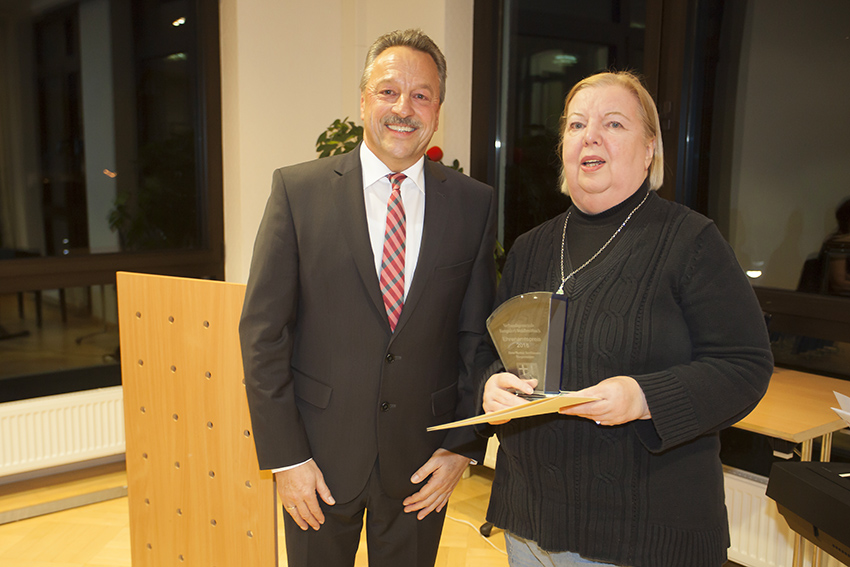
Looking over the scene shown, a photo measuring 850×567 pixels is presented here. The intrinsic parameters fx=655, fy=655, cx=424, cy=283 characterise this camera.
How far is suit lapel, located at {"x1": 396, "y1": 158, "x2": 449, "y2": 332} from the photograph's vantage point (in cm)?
151

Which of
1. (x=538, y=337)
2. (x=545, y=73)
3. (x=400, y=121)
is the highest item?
(x=545, y=73)

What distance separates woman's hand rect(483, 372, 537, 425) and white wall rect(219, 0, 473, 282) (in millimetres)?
2805

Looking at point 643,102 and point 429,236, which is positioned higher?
point 643,102

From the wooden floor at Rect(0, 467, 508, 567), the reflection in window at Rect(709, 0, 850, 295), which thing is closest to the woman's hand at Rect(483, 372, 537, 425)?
the wooden floor at Rect(0, 467, 508, 567)

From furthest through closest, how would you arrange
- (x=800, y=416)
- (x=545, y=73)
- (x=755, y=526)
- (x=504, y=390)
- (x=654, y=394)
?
1. (x=545, y=73)
2. (x=755, y=526)
3. (x=800, y=416)
4. (x=504, y=390)
5. (x=654, y=394)

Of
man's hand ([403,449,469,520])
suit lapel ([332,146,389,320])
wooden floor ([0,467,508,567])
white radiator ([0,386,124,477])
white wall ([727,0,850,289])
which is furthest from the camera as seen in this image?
white radiator ([0,386,124,477])

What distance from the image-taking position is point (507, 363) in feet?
4.38

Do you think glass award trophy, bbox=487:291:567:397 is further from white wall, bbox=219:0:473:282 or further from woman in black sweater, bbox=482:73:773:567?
white wall, bbox=219:0:473:282

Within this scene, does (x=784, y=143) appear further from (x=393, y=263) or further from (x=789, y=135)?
(x=393, y=263)

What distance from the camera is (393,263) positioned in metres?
1.54

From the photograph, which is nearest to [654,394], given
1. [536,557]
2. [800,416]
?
[536,557]

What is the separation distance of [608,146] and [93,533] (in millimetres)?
3043

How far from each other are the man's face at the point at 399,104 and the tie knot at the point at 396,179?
30 millimetres

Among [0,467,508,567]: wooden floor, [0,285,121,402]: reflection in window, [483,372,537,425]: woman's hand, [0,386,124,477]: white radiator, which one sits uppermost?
[483,372,537,425]: woman's hand
